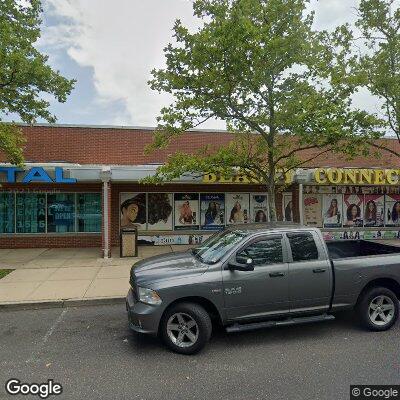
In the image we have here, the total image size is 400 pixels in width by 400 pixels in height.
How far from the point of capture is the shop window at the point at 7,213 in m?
12.9

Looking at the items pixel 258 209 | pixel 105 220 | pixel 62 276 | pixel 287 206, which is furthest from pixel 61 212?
pixel 287 206

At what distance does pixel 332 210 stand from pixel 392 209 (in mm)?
3020

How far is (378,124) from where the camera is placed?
28.9 feet

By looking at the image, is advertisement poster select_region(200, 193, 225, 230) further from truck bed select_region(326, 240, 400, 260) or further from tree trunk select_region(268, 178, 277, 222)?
Result: truck bed select_region(326, 240, 400, 260)

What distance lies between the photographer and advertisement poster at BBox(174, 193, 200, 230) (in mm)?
13672

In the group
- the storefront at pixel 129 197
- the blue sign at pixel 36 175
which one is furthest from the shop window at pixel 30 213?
the blue sign at pixel 36 175

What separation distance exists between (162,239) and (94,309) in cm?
702

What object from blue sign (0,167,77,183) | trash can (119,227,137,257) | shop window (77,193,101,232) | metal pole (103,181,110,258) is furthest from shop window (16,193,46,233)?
trash can (119,227,137,257)

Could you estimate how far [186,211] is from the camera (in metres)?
13.7

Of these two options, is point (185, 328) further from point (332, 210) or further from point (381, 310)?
point (332, 210)

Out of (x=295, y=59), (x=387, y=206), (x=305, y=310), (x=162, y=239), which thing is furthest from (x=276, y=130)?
(x=387, y=206)

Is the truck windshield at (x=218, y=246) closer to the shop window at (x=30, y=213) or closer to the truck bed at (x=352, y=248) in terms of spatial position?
the truck bed at (x=352, y=248)

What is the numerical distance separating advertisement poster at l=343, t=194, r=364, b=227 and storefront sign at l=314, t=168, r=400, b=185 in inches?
70.6

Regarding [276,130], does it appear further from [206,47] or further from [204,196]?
[204,196]
